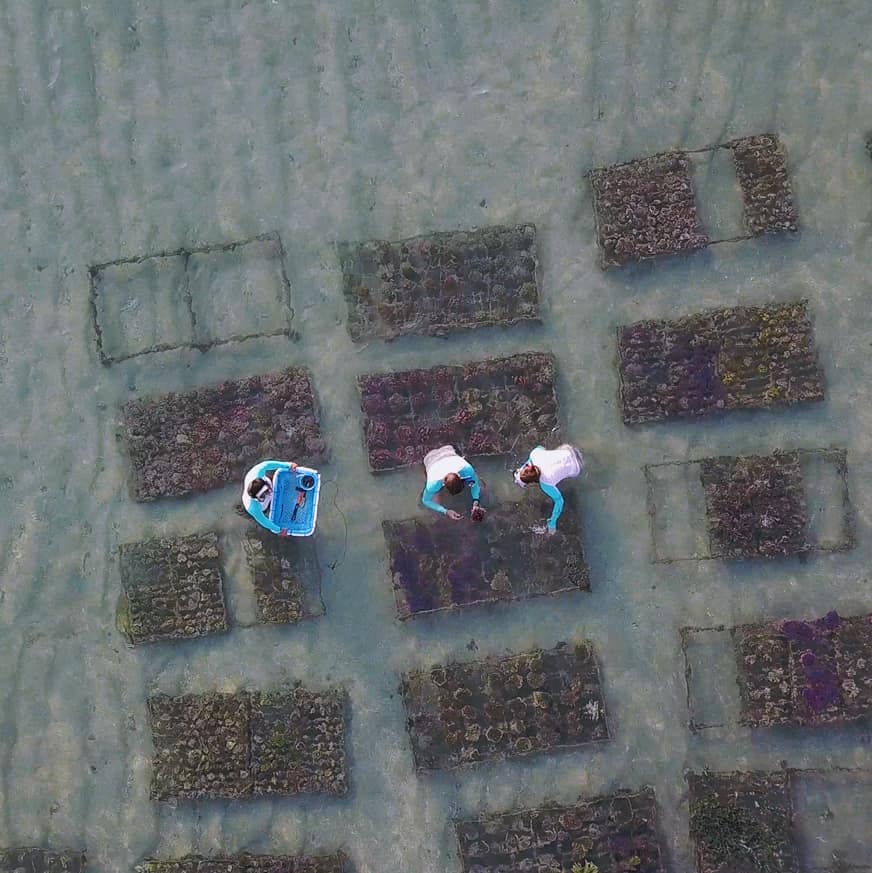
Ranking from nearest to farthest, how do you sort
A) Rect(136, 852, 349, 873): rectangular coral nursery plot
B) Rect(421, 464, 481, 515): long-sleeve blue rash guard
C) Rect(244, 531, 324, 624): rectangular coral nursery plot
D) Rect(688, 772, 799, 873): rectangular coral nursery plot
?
Rect(421, 464, 481, 515): long-sleeve blue rash guard, Rect(688, 772, 799, 873): rectangular coral nursery plot, Rect(136, 852, 349, 873): rectangular coral nursery plot, Rect(244, 531, 324, 624): rectangular coral nursery plot

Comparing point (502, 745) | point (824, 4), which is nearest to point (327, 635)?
point (502, 745)

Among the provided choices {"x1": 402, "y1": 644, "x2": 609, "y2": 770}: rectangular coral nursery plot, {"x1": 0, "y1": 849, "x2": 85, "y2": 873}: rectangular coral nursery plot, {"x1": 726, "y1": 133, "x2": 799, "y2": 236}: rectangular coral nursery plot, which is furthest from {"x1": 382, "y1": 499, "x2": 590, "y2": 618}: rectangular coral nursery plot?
{"x1": 0, "y1": 849, "x2": 85, "y2": 873}: rectangular coral nursery plot

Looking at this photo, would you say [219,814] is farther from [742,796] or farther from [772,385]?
[772,385]

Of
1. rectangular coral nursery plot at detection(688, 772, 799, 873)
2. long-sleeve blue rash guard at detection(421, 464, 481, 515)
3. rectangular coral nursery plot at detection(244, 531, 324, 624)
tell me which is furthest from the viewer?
rectangular coral nursery plot at detection(244, 531, 324, 624)

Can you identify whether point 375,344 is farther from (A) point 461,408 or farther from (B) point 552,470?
(B) point 552,470

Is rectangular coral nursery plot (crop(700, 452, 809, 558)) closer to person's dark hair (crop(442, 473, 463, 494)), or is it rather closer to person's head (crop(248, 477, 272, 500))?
person's dark hair (crop(442, 473, 463, 494))

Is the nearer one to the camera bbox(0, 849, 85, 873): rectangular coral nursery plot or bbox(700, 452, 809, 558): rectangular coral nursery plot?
bbox(700, 452, 809, 558): rectangular coral nursery plot

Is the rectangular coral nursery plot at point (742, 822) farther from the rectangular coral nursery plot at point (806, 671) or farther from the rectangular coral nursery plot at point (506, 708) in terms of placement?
Result: the rectangular coral nursery plot at point (506, 708)
